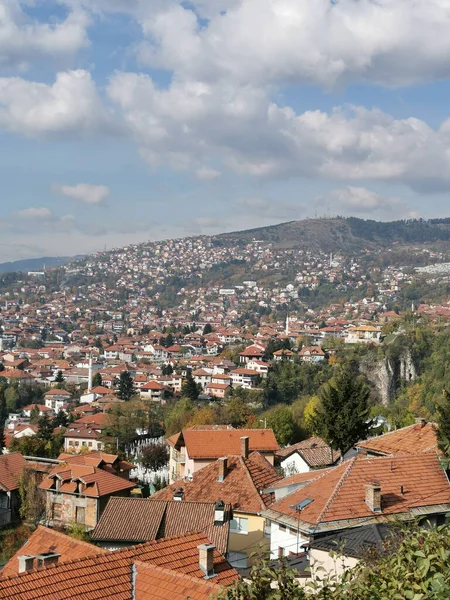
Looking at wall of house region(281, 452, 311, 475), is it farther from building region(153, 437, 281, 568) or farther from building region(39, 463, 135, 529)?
building region(39, 463, 135, 529)

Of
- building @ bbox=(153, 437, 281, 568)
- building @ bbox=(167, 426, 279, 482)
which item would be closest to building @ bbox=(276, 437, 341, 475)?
building @ bbox=(167, 426, 279, 482)

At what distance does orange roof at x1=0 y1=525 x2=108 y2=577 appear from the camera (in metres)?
10.7

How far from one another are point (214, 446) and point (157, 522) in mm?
10368

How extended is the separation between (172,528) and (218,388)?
53.1 metres

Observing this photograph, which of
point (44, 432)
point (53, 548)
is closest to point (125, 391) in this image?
point (44, 432)

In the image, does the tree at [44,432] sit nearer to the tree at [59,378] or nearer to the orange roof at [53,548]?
the orange roof at [53,548]

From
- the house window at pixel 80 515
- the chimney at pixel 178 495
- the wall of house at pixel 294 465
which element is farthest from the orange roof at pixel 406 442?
the house window at pixel 80 515

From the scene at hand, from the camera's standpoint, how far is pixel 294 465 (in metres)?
23.9

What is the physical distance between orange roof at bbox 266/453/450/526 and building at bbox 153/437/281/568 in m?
2.25

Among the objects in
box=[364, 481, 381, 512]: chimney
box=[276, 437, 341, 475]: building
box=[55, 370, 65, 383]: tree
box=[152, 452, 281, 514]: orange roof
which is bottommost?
box=[55, 370, 65, 383]: tree

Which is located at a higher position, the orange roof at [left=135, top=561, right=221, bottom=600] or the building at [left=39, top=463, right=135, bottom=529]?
the orange roof at [left=135, top=561, right=221, bottom=600]

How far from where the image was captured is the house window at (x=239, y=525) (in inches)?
667

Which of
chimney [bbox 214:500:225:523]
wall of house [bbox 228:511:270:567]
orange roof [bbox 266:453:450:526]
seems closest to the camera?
orange roof [bbox 266:453:450:526]

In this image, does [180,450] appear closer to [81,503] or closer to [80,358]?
[81,503]
